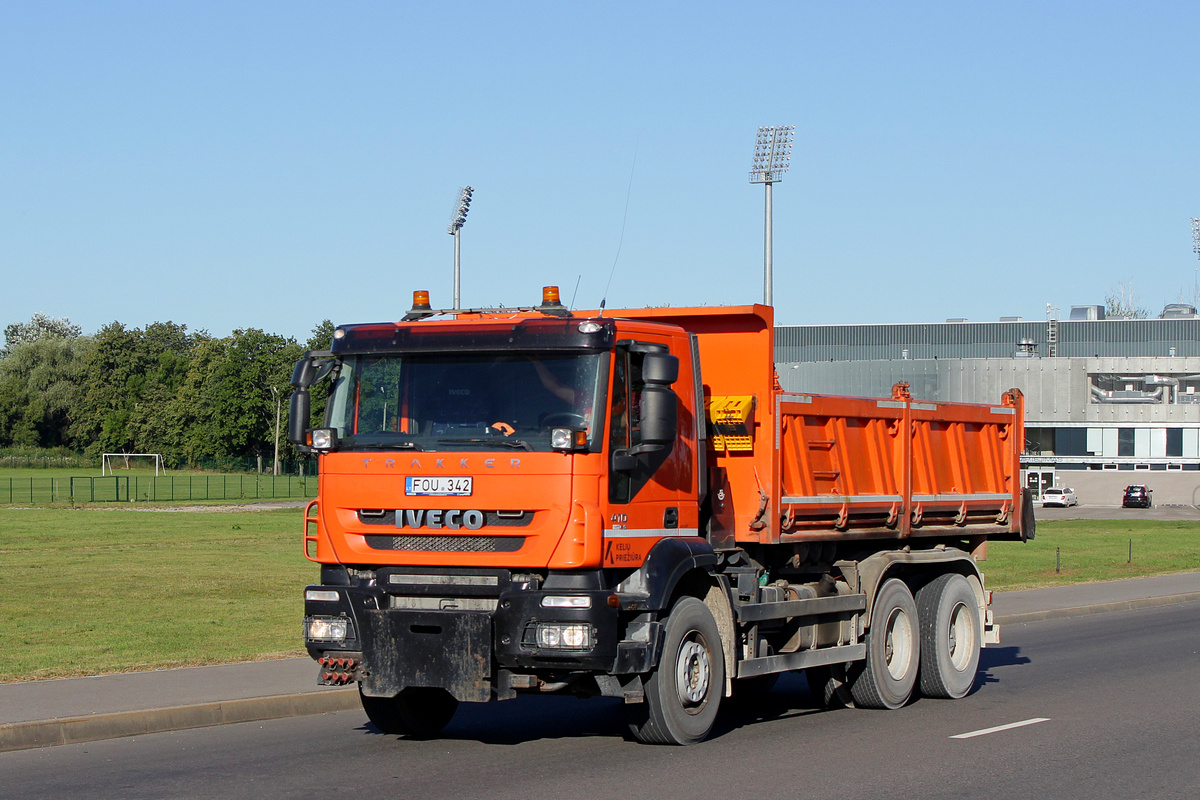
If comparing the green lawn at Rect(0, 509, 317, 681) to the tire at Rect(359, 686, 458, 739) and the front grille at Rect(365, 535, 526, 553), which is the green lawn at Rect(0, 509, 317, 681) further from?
the front grille at Rect(365, 535, 526, 553)

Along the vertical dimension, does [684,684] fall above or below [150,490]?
above

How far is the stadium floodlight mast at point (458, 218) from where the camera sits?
113 ft

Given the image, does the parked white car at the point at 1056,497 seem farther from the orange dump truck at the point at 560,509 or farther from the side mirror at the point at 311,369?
the side mirror at the point at 311,369

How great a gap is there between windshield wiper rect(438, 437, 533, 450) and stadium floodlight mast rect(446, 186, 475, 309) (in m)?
24.0

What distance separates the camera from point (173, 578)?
26.8 m

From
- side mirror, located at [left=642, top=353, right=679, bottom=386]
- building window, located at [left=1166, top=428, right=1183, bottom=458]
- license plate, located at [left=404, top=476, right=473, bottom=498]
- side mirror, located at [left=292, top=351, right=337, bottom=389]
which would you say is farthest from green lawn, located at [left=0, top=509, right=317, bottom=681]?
building window, located at [left=1166, top=428, right=1183, bottom=458]

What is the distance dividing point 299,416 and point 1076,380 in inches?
3757

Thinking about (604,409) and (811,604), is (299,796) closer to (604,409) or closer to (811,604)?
(604,409)

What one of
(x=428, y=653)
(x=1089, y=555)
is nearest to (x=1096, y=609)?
(x=1089, y=555)

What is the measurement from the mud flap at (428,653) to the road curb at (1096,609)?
43.5 feet

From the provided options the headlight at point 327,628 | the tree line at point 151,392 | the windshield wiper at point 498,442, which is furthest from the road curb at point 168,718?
the tree line at point 151,392

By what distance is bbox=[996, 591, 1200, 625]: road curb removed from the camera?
70.8ft

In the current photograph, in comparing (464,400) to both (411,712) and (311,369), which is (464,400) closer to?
(311,369)

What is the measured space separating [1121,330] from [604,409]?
109 m
